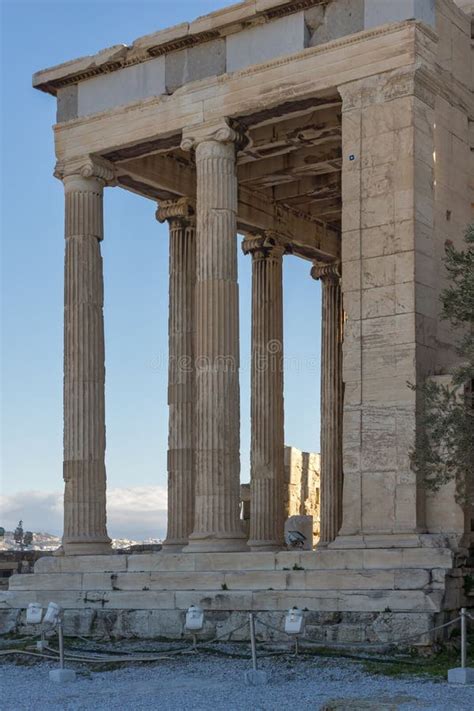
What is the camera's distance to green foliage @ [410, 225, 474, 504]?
2555 cm

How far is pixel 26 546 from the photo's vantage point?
56344mm

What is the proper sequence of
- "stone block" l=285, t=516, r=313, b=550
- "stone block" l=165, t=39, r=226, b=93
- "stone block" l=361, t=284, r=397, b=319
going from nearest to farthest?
"stone block" l=361, t=284, r=397, b=319
"stone block" l=165, t=39, r=226, b=93
"stone block" l=285, t=516, r=313, b=550

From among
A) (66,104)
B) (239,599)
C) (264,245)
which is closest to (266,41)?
(66,104)

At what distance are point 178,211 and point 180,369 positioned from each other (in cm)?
466

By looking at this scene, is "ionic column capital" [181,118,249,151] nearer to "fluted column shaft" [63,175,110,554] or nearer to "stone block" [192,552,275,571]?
"fluted column shaft" [63,175,110,554]

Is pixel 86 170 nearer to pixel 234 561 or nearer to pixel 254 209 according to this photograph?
pixel 254 209

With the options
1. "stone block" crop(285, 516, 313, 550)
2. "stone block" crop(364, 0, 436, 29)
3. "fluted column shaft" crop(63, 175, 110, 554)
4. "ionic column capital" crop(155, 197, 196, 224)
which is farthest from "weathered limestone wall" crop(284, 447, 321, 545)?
"stone block" crop(364, 0, 436, 29)

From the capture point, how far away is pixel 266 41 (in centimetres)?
3183

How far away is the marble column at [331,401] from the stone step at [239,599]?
33.4 ft

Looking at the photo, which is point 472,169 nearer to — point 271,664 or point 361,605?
point 361,605

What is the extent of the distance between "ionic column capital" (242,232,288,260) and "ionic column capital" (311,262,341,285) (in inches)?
110

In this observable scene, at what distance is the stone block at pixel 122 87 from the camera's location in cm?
3406

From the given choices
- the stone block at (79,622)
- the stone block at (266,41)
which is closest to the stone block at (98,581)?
the stone block at (79,622)

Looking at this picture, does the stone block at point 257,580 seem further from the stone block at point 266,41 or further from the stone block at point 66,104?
the stone block at point 66,104
